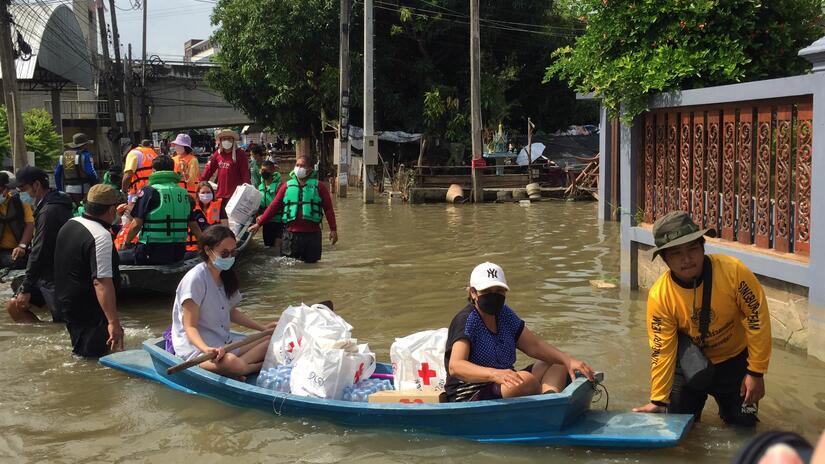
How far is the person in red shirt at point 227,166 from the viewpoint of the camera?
13.5m

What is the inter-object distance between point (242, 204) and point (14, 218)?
3.10 meters

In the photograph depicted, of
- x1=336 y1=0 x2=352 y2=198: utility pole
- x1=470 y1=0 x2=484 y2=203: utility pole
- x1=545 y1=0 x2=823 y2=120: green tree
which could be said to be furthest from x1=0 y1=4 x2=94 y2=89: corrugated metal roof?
x1=545 y1=0 x2=823 y2=120: green tree

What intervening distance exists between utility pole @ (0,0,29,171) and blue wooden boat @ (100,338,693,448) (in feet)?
41.7

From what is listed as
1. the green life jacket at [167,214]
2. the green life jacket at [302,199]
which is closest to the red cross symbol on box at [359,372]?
the green life jacket at [167,214]

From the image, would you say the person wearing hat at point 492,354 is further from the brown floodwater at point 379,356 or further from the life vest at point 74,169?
the life vest at point 74,169

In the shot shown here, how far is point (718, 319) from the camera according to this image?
195 inches

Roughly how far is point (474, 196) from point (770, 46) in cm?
1643

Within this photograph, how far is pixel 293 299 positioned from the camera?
10.7 metres

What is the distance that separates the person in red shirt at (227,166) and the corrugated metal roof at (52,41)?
17777mm

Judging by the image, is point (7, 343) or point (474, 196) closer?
point (7, 343)

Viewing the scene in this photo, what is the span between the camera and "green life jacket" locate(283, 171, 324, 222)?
37.8 ft

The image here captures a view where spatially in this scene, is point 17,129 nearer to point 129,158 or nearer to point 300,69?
point 129,158

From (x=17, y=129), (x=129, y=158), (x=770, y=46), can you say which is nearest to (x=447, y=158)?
(x=17, y=129)

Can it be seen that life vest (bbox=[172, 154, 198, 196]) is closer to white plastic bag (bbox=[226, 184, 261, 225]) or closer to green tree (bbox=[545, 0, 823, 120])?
white plastic bag (bbox=[226, 184, 261, 225])
